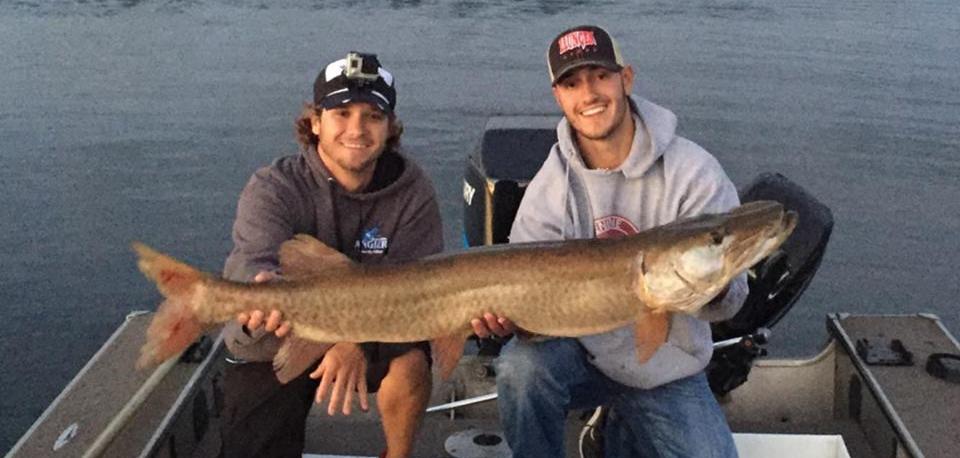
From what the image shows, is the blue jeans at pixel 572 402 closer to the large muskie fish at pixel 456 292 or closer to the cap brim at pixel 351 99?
the large muskie fish at pixel 456 292

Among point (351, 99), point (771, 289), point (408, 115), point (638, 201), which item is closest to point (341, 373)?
point (351, 99)

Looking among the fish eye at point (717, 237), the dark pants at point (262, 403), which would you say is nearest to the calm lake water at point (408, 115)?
the dark pants at point (262, 403)

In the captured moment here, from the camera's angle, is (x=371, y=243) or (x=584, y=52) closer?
(x=584, y=52)

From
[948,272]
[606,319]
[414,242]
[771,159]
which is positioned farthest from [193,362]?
[771,159]

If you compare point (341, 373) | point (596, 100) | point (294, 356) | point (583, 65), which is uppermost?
point (583, 65)

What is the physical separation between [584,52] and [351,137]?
91 centimetres

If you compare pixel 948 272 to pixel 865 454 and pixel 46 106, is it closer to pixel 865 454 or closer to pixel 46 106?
pixel 865 454

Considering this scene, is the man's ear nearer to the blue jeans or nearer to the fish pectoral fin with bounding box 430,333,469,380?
the blue jeans

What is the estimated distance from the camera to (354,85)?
146 inches

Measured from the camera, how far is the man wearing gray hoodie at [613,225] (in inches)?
137

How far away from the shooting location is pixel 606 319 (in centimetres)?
313

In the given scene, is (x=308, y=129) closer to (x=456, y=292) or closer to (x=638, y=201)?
(x=456, y=292)

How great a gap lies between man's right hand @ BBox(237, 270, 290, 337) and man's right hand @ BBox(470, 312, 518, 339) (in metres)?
0.61

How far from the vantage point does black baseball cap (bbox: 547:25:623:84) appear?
354cm
